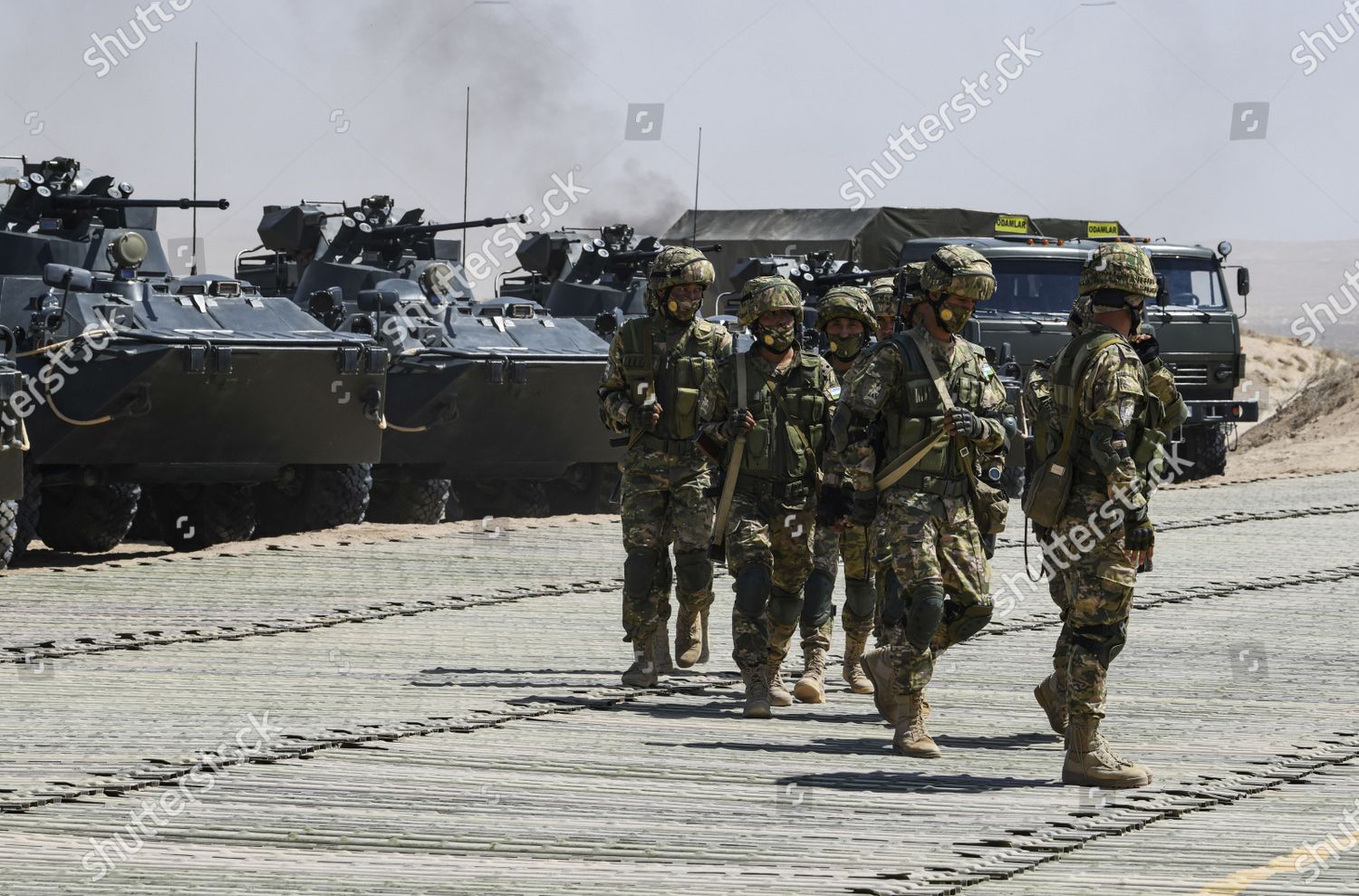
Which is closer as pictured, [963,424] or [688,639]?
[963,424]

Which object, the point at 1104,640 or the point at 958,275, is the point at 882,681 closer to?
the point at 1104,640

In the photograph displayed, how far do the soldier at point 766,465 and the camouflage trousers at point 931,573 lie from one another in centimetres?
90

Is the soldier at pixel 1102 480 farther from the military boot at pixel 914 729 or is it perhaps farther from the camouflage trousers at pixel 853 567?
the camouflage trousers at pixel 853 567

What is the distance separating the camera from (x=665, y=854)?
5.91 metres

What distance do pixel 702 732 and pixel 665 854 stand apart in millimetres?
2160

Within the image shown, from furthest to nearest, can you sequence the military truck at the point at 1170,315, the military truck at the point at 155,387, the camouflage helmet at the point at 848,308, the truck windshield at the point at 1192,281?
the truck windshield at the point at 1192,281 → the military truck at the point at 1170,315 → the military truck at the point at 155,387 → the camouflage helmet at the point at 848,308

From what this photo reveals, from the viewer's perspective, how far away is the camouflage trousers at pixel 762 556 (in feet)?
27.5

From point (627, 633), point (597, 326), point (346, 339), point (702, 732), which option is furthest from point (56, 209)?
point (702, 732)

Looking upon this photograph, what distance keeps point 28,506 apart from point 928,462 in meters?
8.95

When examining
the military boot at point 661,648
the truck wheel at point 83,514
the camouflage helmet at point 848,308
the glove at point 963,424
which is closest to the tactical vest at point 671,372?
the camouflage helmet at point 848,308

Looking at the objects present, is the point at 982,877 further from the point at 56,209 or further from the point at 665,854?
the point at 56,209

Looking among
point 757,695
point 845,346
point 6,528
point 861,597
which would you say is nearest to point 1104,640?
point 757,695

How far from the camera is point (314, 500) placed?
17219mm

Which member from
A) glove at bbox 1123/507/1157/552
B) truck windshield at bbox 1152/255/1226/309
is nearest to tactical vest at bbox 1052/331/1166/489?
glove at bbox 1123/507/1157/552
